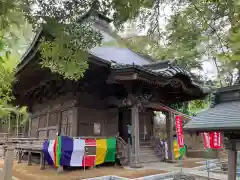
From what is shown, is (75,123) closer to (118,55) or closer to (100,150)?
(100,150)

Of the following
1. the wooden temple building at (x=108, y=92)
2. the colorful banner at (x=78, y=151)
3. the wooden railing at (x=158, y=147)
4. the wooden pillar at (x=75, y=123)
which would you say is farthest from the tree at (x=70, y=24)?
the wooden railing at (x=158, y=147)

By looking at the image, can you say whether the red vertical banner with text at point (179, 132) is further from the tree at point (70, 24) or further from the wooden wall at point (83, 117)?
the tree at point (70, 24)

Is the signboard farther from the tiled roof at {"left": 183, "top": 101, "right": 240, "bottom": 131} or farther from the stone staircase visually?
the tiled roof at {"left": 183, "top": 101, "right": 240, "bottom": 131}

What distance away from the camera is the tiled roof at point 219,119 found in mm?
4016

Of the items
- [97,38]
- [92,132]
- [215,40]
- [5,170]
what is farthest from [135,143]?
[97,38]

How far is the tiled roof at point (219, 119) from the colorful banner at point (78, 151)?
14.5 feet

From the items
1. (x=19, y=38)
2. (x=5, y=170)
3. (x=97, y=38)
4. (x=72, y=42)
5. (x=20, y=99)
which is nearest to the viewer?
(x=19, y=38)

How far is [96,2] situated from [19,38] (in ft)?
2.56

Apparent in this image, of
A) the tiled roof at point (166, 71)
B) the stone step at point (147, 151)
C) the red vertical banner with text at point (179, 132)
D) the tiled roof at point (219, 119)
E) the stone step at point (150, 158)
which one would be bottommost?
the stone step at point (150, 158)

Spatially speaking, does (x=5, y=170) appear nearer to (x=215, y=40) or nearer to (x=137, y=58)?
(x=215, y=40)

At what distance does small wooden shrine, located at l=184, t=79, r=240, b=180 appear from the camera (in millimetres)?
4070

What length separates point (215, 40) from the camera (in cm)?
358

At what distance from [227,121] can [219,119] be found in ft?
0.88

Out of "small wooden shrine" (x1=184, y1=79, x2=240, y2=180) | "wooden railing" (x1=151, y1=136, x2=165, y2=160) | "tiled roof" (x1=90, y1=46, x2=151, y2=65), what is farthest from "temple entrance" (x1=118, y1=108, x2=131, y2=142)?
"small wooden shrine" (x1=184, y1=79, x2=240, y2=180)
